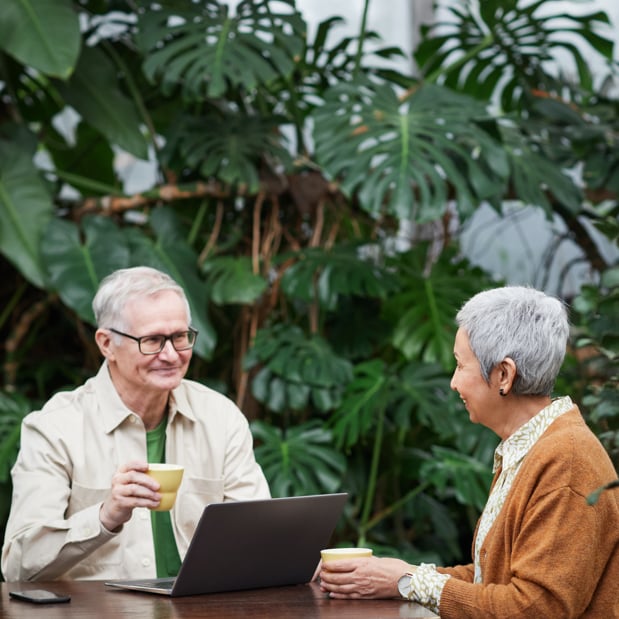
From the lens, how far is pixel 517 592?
5.16ft

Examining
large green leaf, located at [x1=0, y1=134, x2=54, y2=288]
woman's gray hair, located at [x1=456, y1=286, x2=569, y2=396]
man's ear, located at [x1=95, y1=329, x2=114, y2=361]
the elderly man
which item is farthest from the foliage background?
woman's gray hair, located at [x1=456, y1=286, x2=569, y2=396]

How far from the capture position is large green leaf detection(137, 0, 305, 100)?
136 inches

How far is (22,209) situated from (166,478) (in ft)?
6.74

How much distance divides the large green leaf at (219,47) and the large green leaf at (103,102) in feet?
0.80

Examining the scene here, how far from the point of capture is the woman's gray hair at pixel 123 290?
2.21m

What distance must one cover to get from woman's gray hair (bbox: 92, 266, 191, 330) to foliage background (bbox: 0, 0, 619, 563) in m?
1.15

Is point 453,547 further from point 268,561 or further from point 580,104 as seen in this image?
point 268,561

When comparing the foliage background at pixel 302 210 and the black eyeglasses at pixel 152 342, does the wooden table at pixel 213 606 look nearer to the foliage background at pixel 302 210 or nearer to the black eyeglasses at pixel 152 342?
the black eyeglasses at pixel 152 342

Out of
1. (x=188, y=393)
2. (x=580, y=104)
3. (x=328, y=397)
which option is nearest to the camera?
(x=188, y=393)

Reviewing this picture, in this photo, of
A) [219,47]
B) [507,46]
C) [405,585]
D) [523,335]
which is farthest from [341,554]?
[507,46]

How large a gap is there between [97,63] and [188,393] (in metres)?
1.97

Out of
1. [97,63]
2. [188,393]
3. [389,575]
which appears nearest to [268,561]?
[389,575]

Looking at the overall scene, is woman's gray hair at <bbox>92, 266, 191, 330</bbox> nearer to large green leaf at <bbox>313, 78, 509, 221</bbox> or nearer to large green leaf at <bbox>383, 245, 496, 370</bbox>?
large green leaf at <bbox>313, 78, 509, 221</bbox>

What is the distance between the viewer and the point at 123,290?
222 centimetres
